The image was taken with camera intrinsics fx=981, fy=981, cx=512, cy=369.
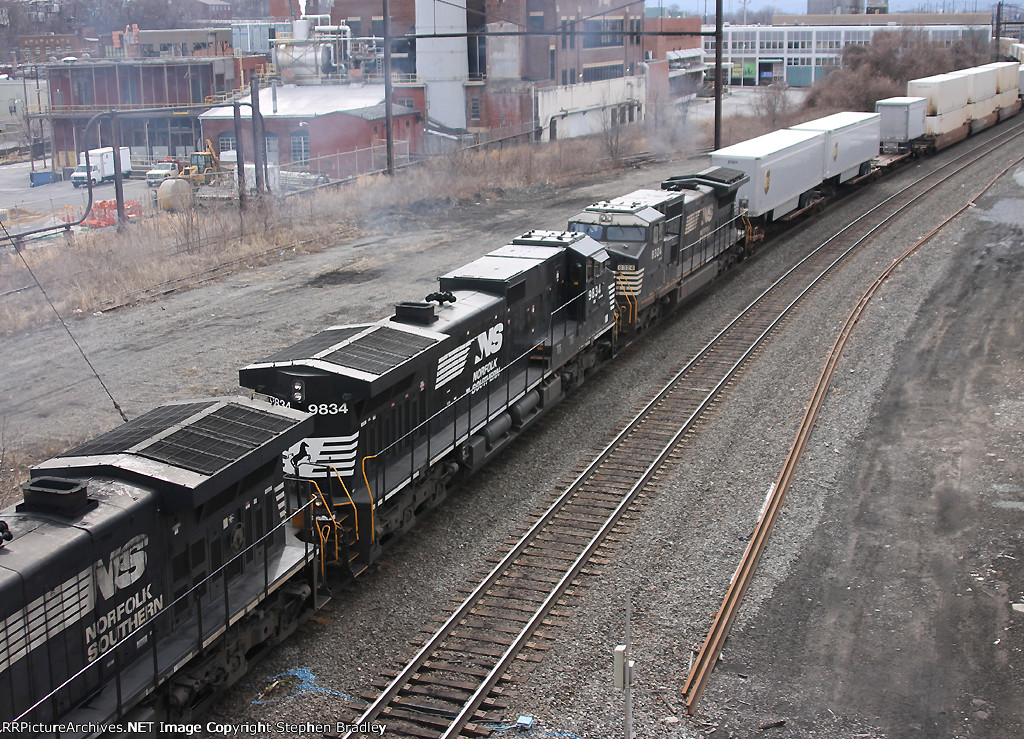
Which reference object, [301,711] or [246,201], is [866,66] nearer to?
[246,201]

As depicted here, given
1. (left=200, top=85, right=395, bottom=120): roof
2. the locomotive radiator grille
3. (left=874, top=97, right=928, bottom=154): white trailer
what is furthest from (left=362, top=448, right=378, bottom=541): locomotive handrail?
(left=200, top=85, right=395, bottom=120): roof

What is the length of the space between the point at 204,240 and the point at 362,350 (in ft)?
71.1

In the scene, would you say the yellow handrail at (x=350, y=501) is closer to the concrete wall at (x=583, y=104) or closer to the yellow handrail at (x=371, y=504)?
the yellow handrail at (x=371, y=504)

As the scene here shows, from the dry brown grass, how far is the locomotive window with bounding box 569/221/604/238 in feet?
39.7

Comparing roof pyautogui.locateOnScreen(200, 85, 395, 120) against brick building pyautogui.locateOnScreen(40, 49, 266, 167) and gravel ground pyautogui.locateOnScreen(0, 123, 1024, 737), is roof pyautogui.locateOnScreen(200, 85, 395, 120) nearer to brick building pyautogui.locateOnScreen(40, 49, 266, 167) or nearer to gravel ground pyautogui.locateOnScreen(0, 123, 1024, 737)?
brick building pyautogui.locateOnScreen(40, 49, 266, 167)

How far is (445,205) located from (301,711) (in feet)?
104

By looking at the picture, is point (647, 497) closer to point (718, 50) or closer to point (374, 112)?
point (718, 50)

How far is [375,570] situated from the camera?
12750mm

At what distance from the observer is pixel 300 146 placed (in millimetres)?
56531

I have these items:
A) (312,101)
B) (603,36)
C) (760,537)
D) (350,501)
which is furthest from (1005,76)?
(350,501)

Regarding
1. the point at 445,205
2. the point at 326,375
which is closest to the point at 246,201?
the point at 445,205

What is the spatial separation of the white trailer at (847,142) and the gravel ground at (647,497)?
7058 millimetres

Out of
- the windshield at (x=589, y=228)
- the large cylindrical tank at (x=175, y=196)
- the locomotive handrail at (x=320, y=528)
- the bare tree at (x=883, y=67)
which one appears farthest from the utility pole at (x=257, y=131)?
the bare tree at (x=883, y=67)

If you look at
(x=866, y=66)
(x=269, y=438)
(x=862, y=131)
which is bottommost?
(x=269, y=438)
